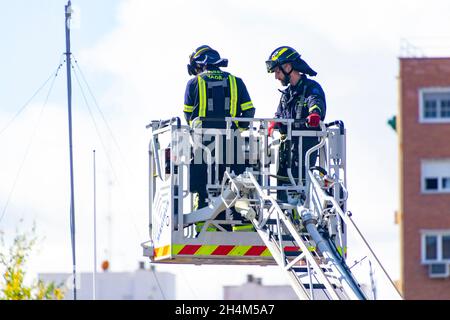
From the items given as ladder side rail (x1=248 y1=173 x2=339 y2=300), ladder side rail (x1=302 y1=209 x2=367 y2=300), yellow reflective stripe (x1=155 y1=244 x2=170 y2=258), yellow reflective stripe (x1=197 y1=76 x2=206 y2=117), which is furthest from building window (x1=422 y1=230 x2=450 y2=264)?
A: ladder side rail (x1=302 y1=209 x2=367 y2=300)

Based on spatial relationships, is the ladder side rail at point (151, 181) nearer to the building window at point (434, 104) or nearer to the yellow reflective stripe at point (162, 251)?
the yellow reflective stripe at point (162, 251)

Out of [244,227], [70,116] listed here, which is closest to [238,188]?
[244,227]

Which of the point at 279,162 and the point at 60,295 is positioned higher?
the point at 279,162

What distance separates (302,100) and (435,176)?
143 ft

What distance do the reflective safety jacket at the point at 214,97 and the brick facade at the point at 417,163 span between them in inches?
1643

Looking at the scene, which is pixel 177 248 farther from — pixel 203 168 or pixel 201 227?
pixel 203 168

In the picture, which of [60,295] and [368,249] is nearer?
[368,249]

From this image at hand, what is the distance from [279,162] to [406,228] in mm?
44155

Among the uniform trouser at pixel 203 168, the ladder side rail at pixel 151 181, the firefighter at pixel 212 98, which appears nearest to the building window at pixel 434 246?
the ladder side rail at pixel 151 181

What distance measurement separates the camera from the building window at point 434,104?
67.4 m

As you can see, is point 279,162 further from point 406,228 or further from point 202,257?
point 406,228
